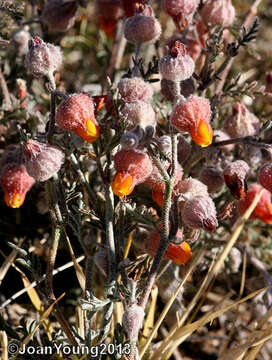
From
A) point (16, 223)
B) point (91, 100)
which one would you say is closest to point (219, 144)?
point (91, 100)

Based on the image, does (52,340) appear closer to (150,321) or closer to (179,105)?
(150,321)

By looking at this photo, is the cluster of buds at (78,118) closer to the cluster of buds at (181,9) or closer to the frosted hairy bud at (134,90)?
the frosted hairy bud at (134,90)

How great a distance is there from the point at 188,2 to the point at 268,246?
1104 millimetres

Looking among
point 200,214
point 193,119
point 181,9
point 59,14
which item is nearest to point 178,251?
point 200,214

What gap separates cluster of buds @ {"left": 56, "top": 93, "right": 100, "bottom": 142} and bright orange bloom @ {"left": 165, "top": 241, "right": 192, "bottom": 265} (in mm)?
373

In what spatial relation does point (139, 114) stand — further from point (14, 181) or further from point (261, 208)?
point (261, 208)

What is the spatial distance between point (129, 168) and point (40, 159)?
23 cm

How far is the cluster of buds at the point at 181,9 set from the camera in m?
1.64

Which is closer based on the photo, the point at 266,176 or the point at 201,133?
the point at 201,133

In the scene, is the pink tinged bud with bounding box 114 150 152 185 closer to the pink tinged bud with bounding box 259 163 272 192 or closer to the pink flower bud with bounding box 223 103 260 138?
the pink tinged bud with bounding box 259 163 272 192

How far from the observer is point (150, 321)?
1675 mm

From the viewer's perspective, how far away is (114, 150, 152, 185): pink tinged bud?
1227 mm

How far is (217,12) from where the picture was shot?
1.78 metres

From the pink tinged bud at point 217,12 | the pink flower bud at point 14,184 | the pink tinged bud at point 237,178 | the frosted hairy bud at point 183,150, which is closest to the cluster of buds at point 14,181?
the pink flower bud at point 14,184
